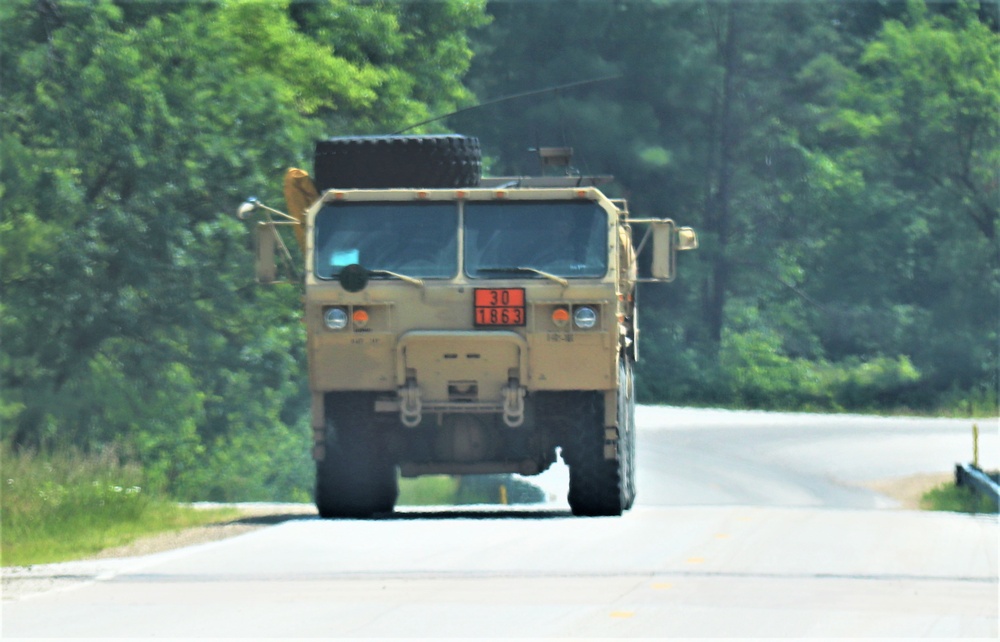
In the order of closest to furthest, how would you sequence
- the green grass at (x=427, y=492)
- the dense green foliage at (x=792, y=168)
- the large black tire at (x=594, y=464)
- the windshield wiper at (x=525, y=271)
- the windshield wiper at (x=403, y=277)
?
the windshield wiper at (x=525, y=271), the windshield wiper at (x=403, y=277), the large black tire at (x=594, y=464), the green grass at (x=427, y=492), the dense green foliage at (x=792, y=168)

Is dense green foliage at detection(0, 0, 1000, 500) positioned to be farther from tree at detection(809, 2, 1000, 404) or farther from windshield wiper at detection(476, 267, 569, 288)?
windshield wiper at detection(476, 267, 569, 288)

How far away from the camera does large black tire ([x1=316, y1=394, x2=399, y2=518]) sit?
16.8 m

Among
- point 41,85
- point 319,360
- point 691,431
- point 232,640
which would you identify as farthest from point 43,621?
point 691,431

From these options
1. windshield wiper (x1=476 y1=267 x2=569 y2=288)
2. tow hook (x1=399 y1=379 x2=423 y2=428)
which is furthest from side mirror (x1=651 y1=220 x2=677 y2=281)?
tow hook (x1=399 y1=379 x2=423 y2=428)

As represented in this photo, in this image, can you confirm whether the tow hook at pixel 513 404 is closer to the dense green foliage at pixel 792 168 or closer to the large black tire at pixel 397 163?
the large black tire at pixel 397 163

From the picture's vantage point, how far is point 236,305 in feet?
105

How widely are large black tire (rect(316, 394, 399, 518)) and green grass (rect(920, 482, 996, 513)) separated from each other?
39.9ft

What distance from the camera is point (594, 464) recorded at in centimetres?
1681

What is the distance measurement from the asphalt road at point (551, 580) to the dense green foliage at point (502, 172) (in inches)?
526

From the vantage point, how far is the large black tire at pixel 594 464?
54.7 ft

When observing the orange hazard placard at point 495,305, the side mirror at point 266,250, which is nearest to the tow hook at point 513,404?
the orange hazard placard at point 495,305

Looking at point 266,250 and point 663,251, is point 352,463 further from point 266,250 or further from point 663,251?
point 663,251

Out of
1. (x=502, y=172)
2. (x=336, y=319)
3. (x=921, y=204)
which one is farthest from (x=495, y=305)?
(x=921, y=204)

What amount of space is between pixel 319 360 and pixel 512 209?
2240 mm
